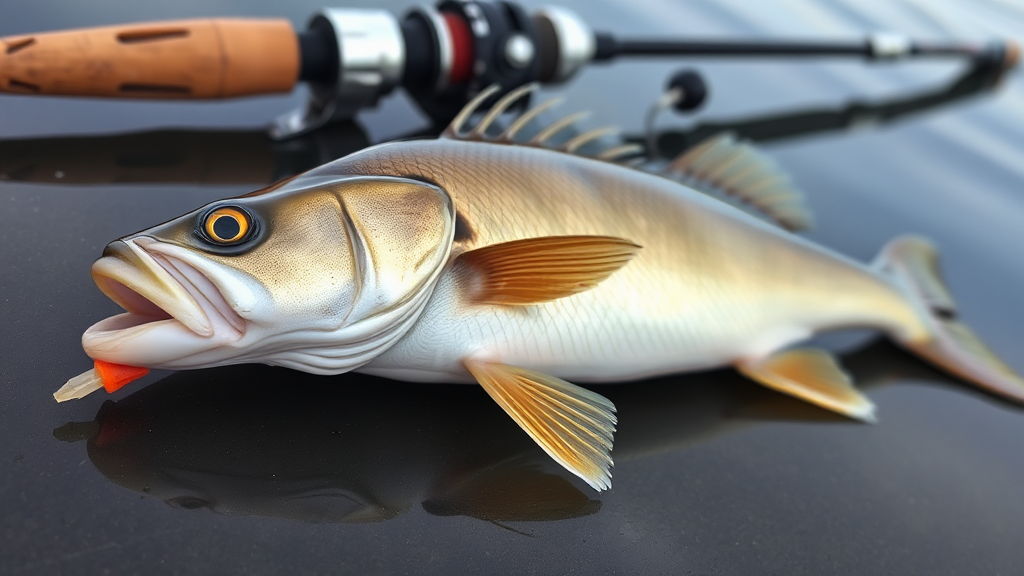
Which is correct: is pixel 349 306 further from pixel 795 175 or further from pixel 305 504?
pixel 795 175

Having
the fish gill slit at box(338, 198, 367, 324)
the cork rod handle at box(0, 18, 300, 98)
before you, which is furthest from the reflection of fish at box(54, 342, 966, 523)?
the cork rod handle at box(0, 18, 300, 98)

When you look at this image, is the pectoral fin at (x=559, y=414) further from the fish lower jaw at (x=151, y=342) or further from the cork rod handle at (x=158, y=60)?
the cork rod handle at (x=158, y=60)

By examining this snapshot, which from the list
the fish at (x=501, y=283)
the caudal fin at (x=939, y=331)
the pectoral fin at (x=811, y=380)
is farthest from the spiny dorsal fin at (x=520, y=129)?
the caudal fin at (x=939, y=331)

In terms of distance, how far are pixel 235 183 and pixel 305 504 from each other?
74 centimetres

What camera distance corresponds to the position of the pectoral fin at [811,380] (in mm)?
1403

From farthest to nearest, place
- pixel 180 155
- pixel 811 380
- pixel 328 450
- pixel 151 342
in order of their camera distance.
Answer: pixel 180 155, pixel 811 380, pixel 328 450, pixel 151 342

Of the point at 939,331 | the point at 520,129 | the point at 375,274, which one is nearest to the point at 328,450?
the point at 375,274

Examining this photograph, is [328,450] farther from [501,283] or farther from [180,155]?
[180,155]

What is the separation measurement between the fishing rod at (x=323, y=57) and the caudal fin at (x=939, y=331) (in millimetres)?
856

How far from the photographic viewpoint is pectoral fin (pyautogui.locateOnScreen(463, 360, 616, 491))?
1.05 m

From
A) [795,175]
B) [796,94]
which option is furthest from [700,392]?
[796,94]

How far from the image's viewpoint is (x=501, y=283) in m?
1.12

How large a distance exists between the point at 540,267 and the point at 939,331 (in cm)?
102

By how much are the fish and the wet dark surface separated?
0.07 m
